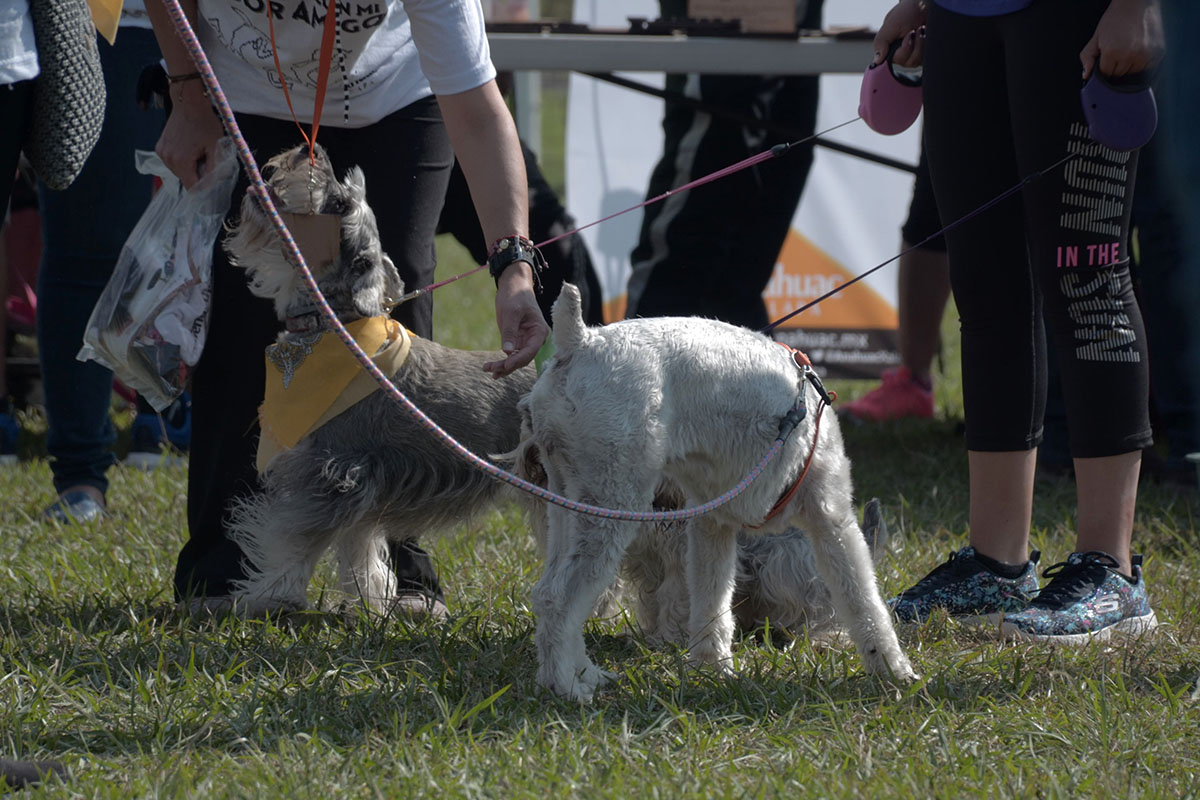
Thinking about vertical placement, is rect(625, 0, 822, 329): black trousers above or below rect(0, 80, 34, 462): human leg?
below

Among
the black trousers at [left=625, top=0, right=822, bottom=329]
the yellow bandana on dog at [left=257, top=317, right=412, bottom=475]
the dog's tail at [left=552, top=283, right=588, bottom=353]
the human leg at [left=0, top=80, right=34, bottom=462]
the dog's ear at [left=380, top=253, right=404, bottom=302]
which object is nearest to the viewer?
the dog's tail at [left=552, top=283, right=588, bottom=353]

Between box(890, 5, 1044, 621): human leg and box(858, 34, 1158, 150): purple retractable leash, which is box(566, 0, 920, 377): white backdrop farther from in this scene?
box(858, 34, 1158, 150): purple retractable leash

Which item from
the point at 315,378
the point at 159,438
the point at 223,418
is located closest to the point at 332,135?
the point at 315,378

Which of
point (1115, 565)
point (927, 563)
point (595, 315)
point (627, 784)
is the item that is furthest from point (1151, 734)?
point (595, 315)

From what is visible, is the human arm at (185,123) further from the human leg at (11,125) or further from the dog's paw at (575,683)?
the dog's paw at (575,683)

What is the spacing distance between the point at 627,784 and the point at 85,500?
2.59 m

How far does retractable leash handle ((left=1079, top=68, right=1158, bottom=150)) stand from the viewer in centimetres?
245

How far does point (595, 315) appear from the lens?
4.84 meters

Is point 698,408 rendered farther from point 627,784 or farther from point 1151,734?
point 1151,734

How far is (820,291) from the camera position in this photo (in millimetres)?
6504

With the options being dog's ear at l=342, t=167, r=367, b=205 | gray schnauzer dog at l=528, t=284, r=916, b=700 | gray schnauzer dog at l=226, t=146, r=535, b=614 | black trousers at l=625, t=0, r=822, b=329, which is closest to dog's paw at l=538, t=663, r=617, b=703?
gray schnauzer dog at l=528, t=284, r=916, b=700

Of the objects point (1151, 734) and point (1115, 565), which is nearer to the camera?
point (1151, 734)

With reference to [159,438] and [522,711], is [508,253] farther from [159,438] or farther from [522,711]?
[159,438]

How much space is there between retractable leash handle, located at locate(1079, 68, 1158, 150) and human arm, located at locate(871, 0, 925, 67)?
642mm
